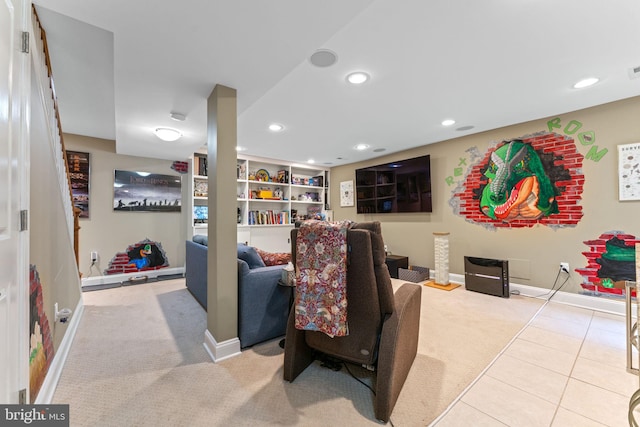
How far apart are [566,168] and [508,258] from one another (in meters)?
1.28

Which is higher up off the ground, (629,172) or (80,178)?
(80,178)

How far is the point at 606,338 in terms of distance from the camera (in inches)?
85.4

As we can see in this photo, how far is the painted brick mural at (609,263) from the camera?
8.75 feet

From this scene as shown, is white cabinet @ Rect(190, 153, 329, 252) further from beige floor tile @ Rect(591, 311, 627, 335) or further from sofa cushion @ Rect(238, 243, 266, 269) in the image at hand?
beige floor tile @ Rect(591, 311, 627, 335)

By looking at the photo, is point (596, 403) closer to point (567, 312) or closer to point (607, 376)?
point (607, 376)

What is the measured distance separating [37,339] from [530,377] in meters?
2.97

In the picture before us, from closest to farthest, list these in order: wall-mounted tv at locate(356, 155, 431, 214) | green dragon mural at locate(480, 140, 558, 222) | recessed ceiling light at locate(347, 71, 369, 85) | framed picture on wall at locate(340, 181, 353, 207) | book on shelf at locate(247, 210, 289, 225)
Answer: recessed ceiling light at locate(347, 71, 369, 85)
green dragon mural at locate(480, 140, 558, 222)
wall-mounted tv at locate(356, 155, 431, 214)
book on shelf at locate(247, 210, 289, 225)
framed picture on wall at locate(340, 181, 353, 207)

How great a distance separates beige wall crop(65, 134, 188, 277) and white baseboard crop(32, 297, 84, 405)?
197 cm

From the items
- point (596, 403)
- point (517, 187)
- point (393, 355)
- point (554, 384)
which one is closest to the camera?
point (393, 355)

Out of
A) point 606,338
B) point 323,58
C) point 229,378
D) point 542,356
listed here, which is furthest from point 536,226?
point 229,378

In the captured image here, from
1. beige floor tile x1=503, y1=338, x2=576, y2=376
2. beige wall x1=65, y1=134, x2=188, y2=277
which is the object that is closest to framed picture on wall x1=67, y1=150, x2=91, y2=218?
beige wall x1=65, y1=134, x2=188, y2=277

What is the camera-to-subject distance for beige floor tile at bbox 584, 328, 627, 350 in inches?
81.4

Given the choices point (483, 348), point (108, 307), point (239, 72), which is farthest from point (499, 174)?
point (108, 307)

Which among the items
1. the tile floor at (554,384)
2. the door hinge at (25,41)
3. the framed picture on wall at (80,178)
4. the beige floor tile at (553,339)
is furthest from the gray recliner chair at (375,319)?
the framed picture on wall at (80,178)
